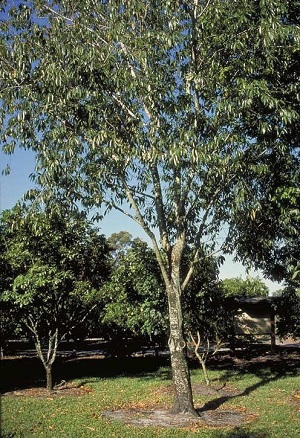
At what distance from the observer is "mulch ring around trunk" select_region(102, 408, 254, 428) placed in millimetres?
10578

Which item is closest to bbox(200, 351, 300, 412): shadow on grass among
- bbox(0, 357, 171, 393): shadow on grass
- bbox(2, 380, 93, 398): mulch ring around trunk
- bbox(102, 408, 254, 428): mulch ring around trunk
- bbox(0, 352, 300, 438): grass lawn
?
bbox(0, 352, 300, 438): grass lawn

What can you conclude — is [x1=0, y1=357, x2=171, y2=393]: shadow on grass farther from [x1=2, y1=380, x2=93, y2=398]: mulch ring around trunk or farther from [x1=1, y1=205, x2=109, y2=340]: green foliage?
[x1=1, y1=205, x2=109, y2=340]: green foliage

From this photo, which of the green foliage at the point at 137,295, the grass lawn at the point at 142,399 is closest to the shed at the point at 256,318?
the grass lawn at the point at 142,399

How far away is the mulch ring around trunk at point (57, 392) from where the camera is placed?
14.9 m

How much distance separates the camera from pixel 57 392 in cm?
1542

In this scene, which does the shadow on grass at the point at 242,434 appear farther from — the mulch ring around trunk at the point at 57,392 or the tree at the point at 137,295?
the tree at the point at 137,295

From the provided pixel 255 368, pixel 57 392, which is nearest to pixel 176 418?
pixel 57 392

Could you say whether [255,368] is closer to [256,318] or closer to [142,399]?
[142,399]

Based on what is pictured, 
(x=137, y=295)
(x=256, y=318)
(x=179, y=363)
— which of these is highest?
(x=137, y=295)

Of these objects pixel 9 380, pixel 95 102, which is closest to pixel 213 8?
pixel 95 102

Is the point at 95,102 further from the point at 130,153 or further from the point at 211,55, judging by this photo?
the point at 211,55

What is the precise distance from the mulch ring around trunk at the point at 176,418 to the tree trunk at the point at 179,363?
0.26m

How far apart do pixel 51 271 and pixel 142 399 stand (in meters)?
5.13

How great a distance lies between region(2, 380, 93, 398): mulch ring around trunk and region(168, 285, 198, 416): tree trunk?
5204mm
